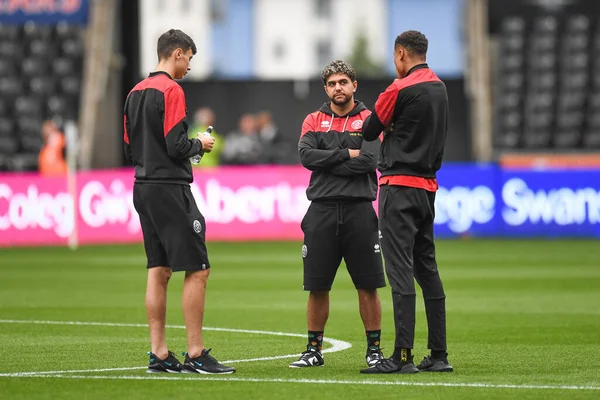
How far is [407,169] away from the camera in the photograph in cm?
949

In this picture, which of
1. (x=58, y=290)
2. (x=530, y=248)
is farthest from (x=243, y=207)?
(x=58, y=290)

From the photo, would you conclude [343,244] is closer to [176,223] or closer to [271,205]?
[176,223]

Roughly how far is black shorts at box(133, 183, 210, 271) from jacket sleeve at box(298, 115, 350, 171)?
956mm

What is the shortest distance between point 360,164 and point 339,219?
444 mm

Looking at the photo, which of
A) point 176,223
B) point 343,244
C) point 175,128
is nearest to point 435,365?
point 343,244

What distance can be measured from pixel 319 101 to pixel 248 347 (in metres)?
26.4

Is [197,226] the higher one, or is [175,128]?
[175,128]

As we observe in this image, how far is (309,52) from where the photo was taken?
10706 centimetres

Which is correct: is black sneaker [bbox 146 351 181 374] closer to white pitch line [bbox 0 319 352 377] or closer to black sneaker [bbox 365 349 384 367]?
white pitch line [bbox 0 319 352 377]

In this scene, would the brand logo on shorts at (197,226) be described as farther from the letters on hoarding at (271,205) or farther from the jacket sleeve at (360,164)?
the letters on hoarding at (271,205)

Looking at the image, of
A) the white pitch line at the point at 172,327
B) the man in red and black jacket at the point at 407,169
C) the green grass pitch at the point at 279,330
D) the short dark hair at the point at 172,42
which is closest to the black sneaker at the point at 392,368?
the man in red and black jacket at the point at 407,169

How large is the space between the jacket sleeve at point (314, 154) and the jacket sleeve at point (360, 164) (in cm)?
5

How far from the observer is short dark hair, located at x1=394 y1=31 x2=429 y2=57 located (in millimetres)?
9453

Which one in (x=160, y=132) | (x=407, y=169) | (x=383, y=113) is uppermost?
(x=383, y=113)
